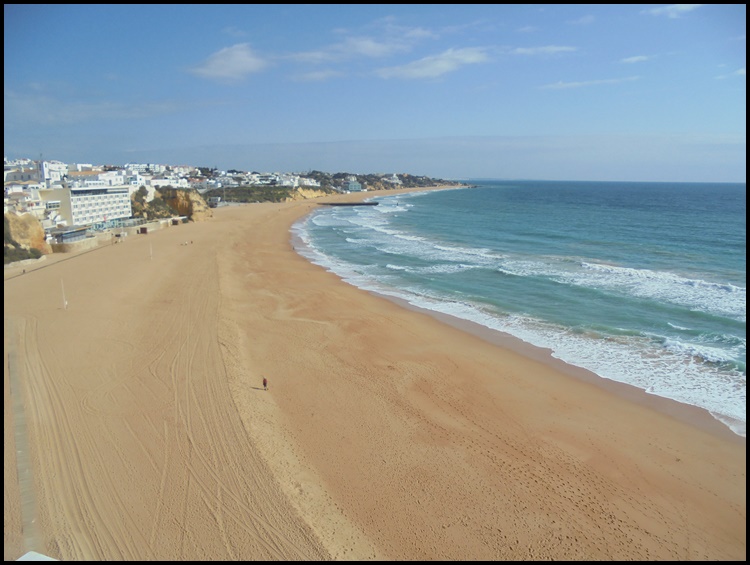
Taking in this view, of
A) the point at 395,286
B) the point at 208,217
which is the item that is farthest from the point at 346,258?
the point at 208,217

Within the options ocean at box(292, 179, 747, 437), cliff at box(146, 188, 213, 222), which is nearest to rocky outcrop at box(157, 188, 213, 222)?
cliff at box(146, 188, 213, 222)

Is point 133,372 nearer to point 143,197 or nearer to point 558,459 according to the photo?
point 558,459

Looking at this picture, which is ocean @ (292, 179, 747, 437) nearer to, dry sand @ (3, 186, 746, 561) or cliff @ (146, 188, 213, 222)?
dry sand @ (3, 186, 746, 561)

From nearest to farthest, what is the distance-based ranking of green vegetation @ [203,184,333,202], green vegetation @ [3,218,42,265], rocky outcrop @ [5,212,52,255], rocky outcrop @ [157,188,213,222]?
green vegetation @ [3,218,42,265]
rocky outcrop @ [5,212,52,255]
rocky outcrop @ [157,188,213,222]
green vegetation @ [203,184,333,202]

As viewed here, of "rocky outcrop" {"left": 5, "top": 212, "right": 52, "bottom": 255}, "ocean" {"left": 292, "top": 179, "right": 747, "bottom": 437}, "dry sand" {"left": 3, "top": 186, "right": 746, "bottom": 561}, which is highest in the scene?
"rocky outcrop" {"left": 5, "top": 212, "right": 52, "bottom": 255}

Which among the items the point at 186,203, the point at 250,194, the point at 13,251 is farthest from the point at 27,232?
the point at 250,194

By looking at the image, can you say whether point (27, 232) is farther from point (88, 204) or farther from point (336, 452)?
point (336, 452)
